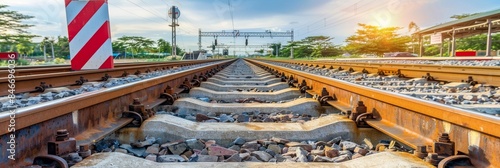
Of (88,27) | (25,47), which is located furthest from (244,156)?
(25,47)

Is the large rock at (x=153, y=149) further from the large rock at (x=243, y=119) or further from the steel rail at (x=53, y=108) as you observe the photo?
the large rock at (x=243, y=119)

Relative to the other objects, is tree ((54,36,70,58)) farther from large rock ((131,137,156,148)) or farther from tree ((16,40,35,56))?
large rock ((131,137,156,148))

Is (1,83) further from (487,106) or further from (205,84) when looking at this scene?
(487,106)

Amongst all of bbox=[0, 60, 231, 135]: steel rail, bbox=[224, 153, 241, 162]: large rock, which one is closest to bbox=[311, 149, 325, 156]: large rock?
bbox=[224, 153, 241, 162]: large rock

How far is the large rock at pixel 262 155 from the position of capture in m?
2.46

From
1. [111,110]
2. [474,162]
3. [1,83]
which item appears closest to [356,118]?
[474,162]

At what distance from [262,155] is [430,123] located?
39.3 inches

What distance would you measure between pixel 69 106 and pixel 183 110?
1.97 metres

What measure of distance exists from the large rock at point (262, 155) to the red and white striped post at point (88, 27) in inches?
173

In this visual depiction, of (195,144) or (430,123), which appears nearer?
(430,123)

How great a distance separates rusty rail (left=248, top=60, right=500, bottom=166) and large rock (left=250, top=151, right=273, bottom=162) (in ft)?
2.63

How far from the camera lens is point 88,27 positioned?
613 centimetres

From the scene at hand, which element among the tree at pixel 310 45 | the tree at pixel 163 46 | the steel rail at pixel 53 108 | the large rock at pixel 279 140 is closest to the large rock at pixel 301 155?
the large rock at pixel 279 140

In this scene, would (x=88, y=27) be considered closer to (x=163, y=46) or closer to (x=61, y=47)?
(x=61, y=47)
